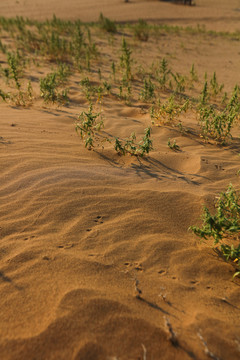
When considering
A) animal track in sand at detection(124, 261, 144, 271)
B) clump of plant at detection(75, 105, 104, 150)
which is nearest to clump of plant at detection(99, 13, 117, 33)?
clump of plant at detection(75, 105, 104, 150)

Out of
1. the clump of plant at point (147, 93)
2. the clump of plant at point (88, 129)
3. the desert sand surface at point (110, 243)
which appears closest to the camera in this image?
the desert sand surface at point (110, 243)

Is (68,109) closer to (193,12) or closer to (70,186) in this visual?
(70,186)

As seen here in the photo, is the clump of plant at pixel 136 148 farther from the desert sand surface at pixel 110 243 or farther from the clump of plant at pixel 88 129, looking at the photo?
the clump of plant at pixel 88 129

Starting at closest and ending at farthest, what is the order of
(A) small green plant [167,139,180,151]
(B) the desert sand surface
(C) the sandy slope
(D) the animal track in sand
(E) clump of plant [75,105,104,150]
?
(B) the desert sand surface
(D) the animal track in sand
(E) clump of plant [75,105,104,150]
(A) small green plant [167,139,180,151]
(C) the sandy slope

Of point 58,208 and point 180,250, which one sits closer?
point 180,250

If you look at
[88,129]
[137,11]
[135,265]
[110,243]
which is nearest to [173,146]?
[88,129]

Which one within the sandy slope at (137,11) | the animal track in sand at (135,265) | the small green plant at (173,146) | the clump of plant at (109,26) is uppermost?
the sandy slope at (137,11)

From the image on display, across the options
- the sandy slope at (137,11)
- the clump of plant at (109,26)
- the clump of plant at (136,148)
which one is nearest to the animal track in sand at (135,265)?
the clump of plant at (136,148)

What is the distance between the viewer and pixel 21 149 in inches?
127

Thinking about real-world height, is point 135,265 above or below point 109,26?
below

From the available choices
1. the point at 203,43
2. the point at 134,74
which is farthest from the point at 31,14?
the point at 134,74

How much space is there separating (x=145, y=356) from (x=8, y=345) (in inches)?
27.8

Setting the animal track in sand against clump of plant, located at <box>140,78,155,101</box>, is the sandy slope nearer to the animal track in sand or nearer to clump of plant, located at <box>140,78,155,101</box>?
clump of plant, located at <box>140,78,155,101</box>

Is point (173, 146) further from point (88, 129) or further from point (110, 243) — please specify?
point (110, 243)
